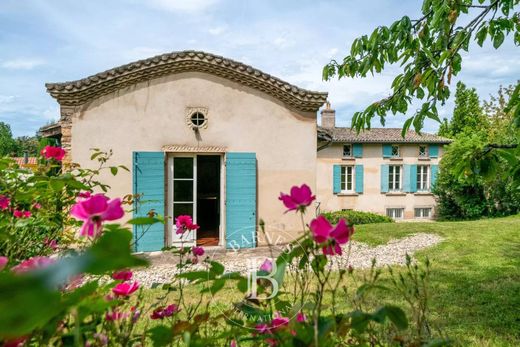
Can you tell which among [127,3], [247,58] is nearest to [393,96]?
[127,3]

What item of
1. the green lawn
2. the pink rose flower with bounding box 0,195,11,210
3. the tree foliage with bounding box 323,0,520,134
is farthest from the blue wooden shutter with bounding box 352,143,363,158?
the pink rose flower with bounding box 0,195,11,210

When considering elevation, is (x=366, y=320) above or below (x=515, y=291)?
above

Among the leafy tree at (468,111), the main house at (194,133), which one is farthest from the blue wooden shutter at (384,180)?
the main house at (194,133)

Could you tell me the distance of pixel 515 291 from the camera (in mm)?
4930

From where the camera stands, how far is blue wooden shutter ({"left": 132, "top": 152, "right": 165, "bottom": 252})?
7.54 meters

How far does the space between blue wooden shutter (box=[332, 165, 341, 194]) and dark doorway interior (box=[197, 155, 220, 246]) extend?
8.73 m

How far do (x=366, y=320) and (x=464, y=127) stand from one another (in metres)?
25.9

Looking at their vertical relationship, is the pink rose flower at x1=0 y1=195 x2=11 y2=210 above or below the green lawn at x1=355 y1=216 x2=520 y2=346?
above

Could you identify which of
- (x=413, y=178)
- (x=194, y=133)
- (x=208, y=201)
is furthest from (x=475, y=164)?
(x=413, y=178)

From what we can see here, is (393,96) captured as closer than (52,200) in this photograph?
No

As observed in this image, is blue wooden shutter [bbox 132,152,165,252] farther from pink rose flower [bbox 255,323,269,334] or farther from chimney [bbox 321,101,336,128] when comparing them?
chimney [bbox 321,101,336,128]

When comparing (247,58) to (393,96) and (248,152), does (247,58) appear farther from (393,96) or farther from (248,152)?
(393,96)

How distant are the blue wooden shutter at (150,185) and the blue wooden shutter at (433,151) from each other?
1703cm

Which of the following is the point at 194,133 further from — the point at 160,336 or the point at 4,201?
the point at 160,336
